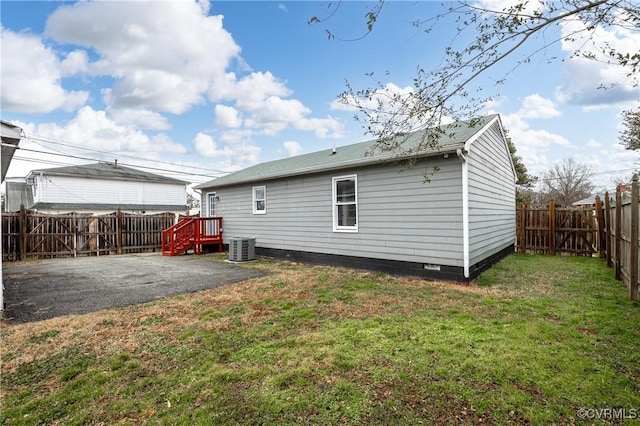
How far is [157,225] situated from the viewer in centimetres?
1433

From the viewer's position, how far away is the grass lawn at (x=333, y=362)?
2.28 m

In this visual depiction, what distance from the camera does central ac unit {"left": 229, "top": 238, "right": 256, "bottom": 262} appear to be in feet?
32.9

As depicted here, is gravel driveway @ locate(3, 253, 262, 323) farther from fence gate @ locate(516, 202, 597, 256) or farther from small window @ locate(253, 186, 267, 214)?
fence gate @ locate(516, 202, 597, 256)

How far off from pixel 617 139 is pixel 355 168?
10711 mm

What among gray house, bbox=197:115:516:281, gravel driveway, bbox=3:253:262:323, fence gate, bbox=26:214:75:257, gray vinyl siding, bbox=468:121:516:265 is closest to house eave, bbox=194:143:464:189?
gray house, bbox=197:115:516:281

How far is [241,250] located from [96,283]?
13.0 ft

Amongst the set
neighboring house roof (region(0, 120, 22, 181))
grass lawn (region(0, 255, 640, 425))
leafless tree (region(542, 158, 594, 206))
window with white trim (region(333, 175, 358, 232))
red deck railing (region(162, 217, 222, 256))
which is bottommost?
grass lawn (region(0, 255, 640, 425))

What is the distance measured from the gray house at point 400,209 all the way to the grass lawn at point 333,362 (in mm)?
1635

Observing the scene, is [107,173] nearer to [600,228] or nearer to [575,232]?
[575,232]

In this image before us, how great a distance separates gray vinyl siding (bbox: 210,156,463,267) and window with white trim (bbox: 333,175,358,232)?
140mm

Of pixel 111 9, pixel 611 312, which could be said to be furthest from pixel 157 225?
pixel 611 312

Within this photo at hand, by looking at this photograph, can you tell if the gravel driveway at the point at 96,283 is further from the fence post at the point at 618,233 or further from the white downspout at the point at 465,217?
the fence post at the point at 618,233

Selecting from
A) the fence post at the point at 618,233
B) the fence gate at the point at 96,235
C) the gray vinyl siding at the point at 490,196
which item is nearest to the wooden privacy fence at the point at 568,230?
the gray vinyl siding at the point at 490,196

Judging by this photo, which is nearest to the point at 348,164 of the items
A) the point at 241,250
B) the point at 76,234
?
the point at 241,250
